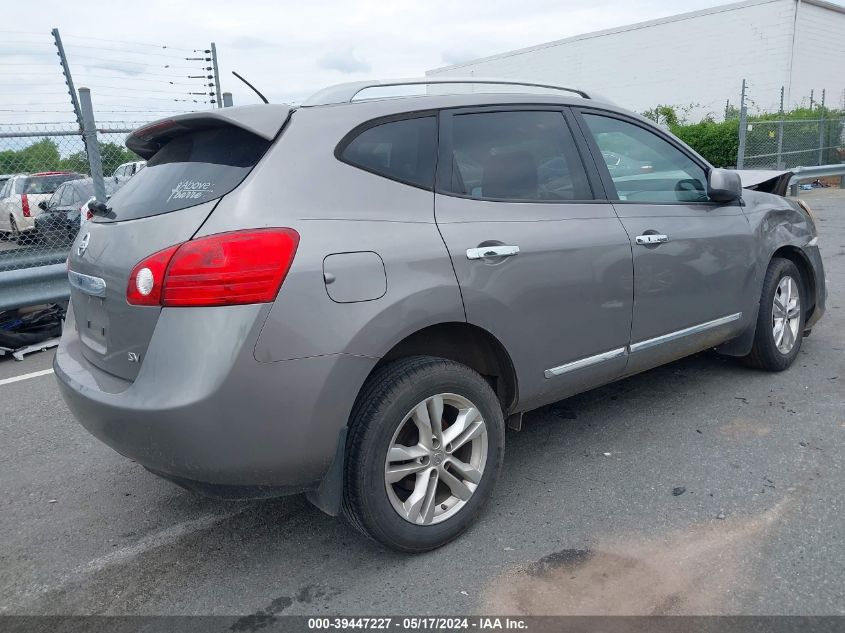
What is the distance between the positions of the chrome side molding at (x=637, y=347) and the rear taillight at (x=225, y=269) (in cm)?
138

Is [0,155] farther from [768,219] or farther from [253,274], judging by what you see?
[768,219]

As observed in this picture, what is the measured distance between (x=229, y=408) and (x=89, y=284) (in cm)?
96

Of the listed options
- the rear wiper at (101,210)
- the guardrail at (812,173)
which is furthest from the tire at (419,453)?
the guardrail at (812,173)

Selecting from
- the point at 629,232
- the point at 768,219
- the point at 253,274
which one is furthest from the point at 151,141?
the point at 768,219

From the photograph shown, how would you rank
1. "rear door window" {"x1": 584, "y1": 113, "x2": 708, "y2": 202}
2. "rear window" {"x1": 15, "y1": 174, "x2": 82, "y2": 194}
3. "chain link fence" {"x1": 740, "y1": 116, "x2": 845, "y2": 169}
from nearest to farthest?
"rear door window" {"x1": 584, "y1": 113, "x2": 708, "y2": 202}
"rear window" {"x1": 15, "y1": 174, "x2": 82, "y2": 194}
"chain link fence" {"x1": 740, "y1": 116, "x2": 845, "y2": 169}

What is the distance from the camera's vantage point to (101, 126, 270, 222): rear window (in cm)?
265

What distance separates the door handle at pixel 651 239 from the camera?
11.7 feet

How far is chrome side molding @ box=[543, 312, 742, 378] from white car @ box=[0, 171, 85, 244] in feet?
36.7

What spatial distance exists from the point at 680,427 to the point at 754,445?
0.39 m

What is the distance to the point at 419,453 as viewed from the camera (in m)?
2.79

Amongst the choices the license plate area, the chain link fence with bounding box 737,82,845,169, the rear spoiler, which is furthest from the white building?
the license plate area

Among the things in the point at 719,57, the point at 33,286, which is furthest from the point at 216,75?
the point at 719,57

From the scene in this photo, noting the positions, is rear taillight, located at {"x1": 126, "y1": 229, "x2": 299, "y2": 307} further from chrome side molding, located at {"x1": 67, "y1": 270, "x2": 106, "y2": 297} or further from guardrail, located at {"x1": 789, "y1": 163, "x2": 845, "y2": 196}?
guardrail, located at {"x1": 789, "y1": 163, "x2": 845, "y2": 196}

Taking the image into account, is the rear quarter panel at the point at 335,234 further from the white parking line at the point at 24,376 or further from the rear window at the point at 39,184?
the rear window at the point at 39,184
